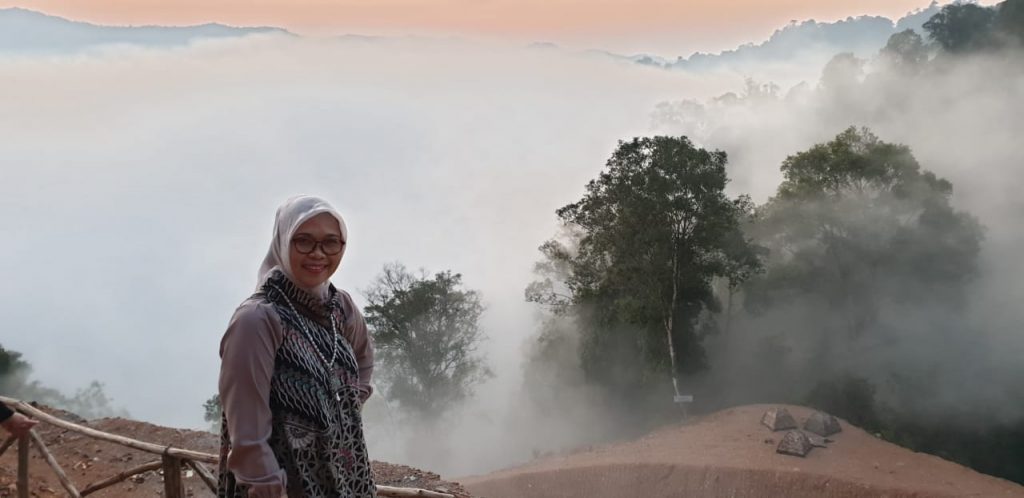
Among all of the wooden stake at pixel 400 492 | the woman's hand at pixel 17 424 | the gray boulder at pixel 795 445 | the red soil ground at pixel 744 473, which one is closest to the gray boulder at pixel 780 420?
the red soil ground at pixel 744 473

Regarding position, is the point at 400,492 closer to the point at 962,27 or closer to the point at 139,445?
the point at 139,445

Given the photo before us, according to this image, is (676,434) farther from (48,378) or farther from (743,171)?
(48,378)

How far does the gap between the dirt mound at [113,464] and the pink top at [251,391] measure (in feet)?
13.1

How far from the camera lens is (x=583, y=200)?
1628 centimetres

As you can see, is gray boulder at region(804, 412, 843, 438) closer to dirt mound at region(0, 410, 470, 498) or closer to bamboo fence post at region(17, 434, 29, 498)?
dirt mound at region(0, 410, 470, 498)

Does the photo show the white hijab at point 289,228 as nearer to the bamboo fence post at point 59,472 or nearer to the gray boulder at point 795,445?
the bamboo fence post at point 59,472

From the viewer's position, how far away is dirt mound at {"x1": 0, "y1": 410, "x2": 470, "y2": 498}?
18.5 ft

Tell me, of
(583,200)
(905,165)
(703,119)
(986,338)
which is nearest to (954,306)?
(986,338)

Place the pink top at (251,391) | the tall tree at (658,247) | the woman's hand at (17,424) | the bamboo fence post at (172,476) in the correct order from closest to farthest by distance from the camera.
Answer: the pink top at (251,391)
the woman's hand at (17,424)
the bamboo fence post at (172,476)
the tall tree at (658,247)

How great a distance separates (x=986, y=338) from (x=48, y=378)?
2946cm

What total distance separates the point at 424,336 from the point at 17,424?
18.2m

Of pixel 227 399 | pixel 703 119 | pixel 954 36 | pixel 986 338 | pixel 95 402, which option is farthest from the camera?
pixel 703 119

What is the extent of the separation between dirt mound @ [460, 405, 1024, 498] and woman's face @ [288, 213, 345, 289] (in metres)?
10.3

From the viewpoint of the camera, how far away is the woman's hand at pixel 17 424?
2691 mm
